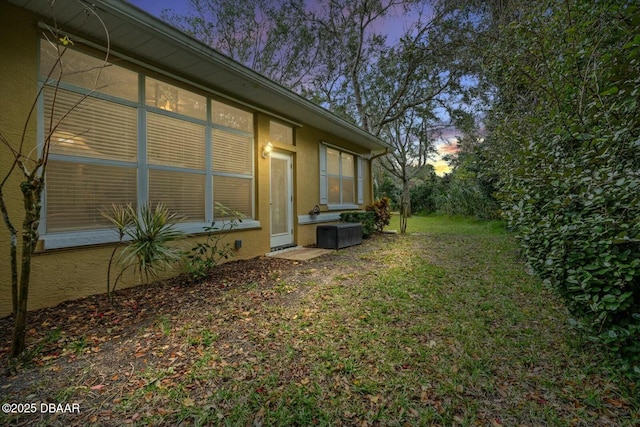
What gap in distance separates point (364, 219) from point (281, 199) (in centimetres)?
319

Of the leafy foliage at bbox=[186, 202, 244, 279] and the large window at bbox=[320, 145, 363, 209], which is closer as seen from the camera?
the leafy foliage at bbox=[186, 202, 244, 279]

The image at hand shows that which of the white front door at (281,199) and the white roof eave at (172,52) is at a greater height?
the white roof eave at (172,52)

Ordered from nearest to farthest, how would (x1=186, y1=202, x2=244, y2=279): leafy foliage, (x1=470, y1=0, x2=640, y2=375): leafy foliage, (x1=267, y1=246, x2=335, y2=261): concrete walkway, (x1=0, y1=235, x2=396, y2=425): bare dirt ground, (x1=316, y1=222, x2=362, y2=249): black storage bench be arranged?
(x1=470, y1=0, x2=640, y2=375): leafy foliage < (x1=0, y1=235, x2=396, y2=425): bare dirt ground < (x1=186, y1=202, x2=244, y2=279): leafy foliage < (x1=267, y1=246, x2=335, y2=261): concrete walkway < (x1=316, y1=222, x2=362, y2=249): black storage bench

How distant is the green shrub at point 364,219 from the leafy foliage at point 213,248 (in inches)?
154

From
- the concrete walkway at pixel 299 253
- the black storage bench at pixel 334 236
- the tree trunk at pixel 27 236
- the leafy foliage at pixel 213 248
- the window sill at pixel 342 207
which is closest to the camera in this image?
the tree trunk at pixel 27 236

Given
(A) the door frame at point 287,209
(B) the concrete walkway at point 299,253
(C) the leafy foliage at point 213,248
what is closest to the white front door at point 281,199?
(A) the door frame at point 287,209

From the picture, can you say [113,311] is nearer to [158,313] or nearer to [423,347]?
[158,313]

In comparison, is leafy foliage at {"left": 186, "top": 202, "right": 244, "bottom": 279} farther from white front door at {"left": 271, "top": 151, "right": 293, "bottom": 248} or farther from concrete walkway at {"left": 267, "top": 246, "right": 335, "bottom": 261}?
white front door at {"left": 271, "top": 151, "right": 293, "bottom": 248}

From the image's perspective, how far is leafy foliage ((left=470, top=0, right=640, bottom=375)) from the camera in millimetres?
1684

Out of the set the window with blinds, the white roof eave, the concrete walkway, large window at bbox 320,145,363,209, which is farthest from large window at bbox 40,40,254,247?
the window with blinds

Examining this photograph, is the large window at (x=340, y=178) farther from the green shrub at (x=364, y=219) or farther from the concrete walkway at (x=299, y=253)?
the concrete walkway at (x=299, y=253)

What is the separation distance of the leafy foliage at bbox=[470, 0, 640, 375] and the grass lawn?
0.53m

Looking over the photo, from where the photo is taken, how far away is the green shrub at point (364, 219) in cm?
848

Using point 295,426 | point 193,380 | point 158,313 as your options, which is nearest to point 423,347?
point 295,426
